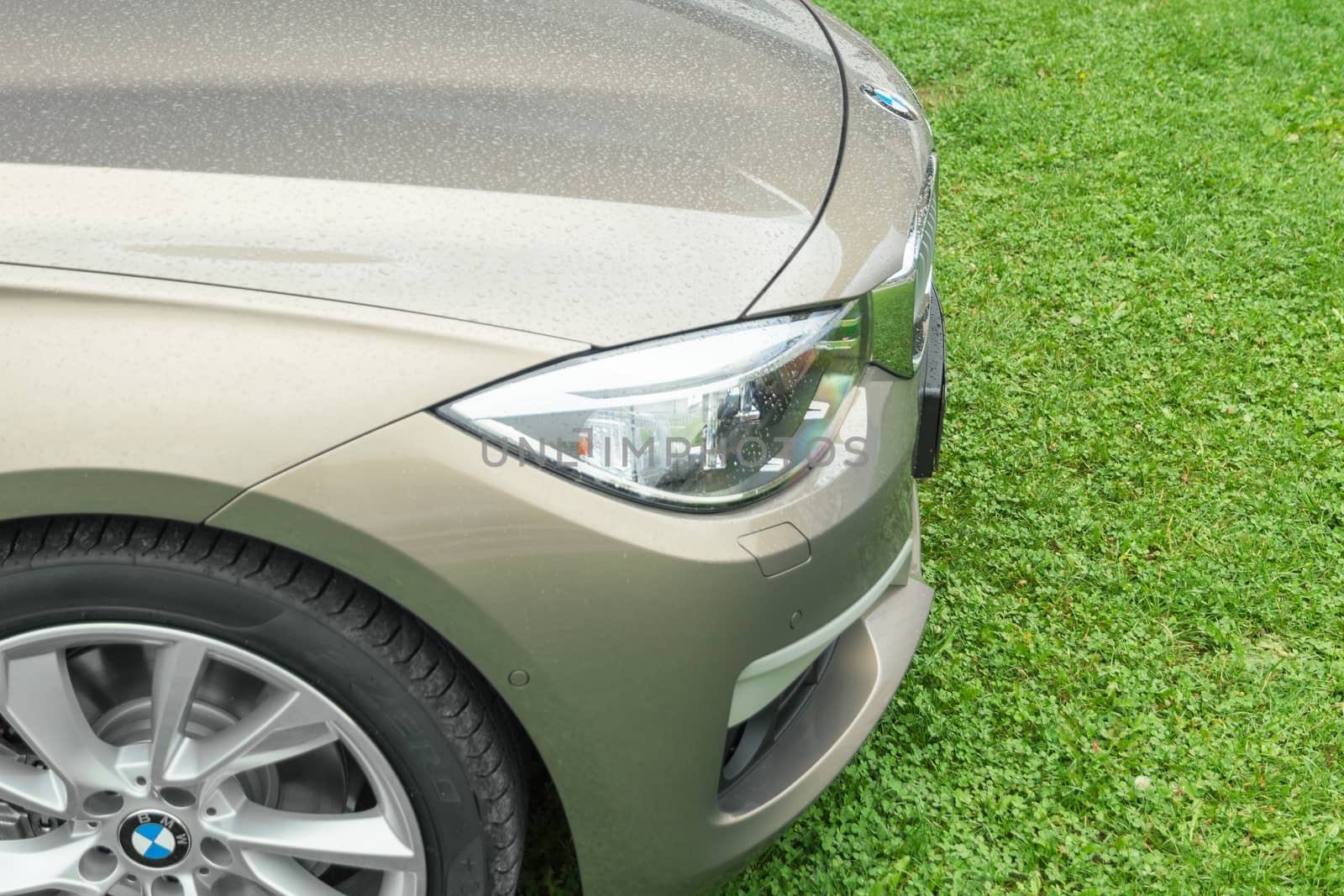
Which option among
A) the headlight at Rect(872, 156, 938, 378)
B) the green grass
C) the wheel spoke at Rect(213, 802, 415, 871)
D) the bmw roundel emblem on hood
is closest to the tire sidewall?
the wheel spoke at Rect(213, 802, 415, 871)

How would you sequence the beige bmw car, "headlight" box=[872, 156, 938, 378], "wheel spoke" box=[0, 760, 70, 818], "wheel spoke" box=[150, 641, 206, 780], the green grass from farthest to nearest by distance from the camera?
1. the green grass
2. "headlight" box=[872, 156, 938, 378]
3. "wheel spoke" box=[0, 760, 70, 818]
4. "wheel spoke" box=[150, 641, 206, 780]
5. the beige bmw car

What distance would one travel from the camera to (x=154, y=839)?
158 cm

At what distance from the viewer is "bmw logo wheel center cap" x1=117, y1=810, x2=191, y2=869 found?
157 centimetres

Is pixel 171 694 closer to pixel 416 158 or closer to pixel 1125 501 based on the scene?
pixel 416 158

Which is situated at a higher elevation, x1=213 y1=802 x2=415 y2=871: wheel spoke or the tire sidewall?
the tire sidewall

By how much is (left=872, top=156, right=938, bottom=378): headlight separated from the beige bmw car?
2cm

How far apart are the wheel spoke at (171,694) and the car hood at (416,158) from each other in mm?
468

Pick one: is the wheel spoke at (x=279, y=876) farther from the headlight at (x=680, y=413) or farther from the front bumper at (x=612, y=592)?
the headlight at (x=680, y=413)

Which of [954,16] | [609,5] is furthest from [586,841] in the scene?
[954,16]

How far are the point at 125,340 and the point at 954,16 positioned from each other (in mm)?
4919

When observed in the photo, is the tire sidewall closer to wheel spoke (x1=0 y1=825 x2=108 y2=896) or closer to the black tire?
the black tire

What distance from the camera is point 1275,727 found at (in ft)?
7.66

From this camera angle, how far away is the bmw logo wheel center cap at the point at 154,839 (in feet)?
5.15

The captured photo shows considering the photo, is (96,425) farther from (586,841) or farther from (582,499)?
(586,841)
